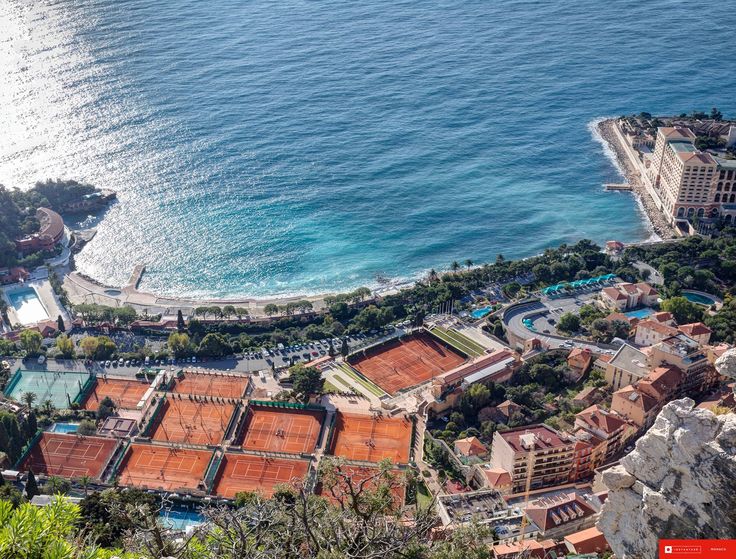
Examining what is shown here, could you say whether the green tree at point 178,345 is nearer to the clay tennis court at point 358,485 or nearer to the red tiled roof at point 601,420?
the clay tennis court at point 358,485

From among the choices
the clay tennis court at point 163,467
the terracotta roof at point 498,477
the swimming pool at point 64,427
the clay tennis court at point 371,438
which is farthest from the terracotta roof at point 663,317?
the swimming pool at point 64,427

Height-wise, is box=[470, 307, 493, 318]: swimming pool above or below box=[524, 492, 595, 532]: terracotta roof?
below

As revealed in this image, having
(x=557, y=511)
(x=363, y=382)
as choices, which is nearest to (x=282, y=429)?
(x=363, y=382)

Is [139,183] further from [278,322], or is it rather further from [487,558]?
[487,558]

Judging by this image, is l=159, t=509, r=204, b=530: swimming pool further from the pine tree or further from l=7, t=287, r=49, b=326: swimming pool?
l=7, t=287, r=49, b=326: swimming pool

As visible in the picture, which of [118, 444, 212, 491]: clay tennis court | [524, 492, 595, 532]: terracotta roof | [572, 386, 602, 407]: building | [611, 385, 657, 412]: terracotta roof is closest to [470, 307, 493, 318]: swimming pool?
[572, 386, 602, 407]: building

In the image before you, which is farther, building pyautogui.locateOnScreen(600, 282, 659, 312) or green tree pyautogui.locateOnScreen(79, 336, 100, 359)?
building pyautogui.locateOnScreen(600, 282, 659, 312)
